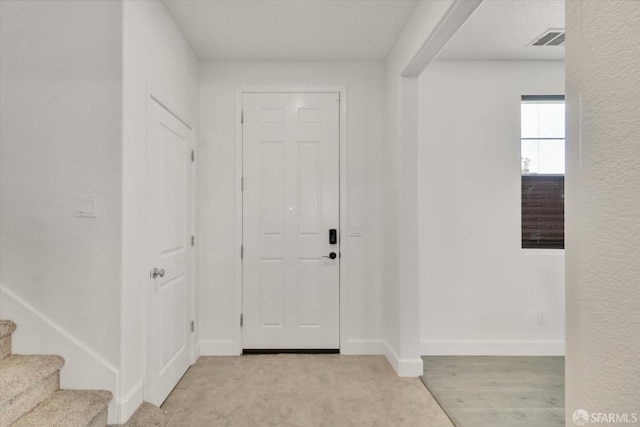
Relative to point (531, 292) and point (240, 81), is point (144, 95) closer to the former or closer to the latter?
point (240, 81)

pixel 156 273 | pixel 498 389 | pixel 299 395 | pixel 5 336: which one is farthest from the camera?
pixel 498 389

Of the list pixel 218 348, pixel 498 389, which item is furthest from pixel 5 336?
pixel 498 389

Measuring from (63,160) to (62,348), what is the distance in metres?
0.99

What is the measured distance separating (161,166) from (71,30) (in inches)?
34.3

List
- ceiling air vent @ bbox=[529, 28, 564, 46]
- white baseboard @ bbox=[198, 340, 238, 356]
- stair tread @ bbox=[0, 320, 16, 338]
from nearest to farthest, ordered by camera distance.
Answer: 1. stair tread @ bbox=[0, 320, 16, 338]
2. ceiling air vent @ bbox=[529, 28, 564, 46]
3. white baseboard @ bbox=[198, 340, 238, 356]

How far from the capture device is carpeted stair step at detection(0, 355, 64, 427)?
1619mm

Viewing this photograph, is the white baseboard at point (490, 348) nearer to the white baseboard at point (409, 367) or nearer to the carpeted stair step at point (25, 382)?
the white baseboard at point (409, 367)

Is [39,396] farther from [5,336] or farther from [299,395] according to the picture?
[299,395]

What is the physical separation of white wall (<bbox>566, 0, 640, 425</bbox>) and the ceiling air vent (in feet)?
7.56

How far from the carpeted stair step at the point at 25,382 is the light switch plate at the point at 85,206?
759 mm

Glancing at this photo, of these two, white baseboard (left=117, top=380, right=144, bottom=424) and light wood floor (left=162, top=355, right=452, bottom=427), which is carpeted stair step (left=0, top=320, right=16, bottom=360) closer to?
white baseboard (left=117, top=380, right=144, bottom=424)

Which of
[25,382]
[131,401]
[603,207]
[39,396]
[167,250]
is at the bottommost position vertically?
[131,401]

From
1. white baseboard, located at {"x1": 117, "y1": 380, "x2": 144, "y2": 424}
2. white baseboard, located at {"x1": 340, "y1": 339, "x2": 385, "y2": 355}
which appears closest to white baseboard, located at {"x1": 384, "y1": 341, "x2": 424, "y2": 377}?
white baseboard, located at {"x1": 340, "y1": 339, "x2": 385, "y2": 355}

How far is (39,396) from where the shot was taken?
5.94 feet
